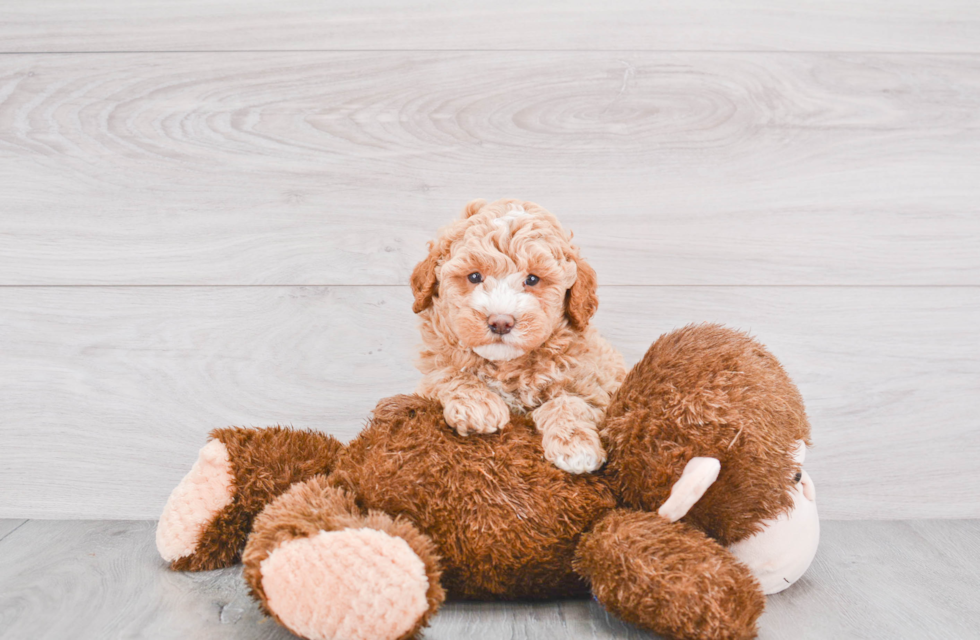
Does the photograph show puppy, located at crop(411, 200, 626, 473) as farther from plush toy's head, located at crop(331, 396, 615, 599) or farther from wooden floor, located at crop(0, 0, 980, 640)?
wooden floor, located at crop(0, 0, 980, 640)

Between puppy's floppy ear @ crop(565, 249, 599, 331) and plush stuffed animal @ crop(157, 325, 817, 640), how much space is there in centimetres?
8

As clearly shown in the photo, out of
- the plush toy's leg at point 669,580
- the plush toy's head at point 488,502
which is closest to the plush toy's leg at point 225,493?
the plush toy's head at point 488,502

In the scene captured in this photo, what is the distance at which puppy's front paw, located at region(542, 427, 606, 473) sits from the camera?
65 cm

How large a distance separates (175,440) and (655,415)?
2.44ft

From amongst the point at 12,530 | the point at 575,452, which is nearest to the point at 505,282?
the point at 575,452

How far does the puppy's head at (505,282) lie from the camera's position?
0.66 m

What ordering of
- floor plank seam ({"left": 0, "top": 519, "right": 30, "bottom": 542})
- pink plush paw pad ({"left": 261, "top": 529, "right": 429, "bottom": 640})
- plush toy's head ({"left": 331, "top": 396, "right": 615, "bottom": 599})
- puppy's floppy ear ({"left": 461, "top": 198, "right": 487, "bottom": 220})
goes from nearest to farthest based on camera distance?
pink plush paw pad ({"left": 261, "top": 529, "right": 429, "bottom": 640}) < plush toy's head ({"left": 331, "top": 396, "right": 615, "bottom": 599}) < puppy's floppy ear ({"left": 461, "top": 198, "right": 487, "bottom": 220}) < floor plank seam ({"left": 0, "top": 519, "right": 30, "bottom": 542})

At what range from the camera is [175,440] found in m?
1.03

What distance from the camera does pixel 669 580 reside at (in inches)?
22.4

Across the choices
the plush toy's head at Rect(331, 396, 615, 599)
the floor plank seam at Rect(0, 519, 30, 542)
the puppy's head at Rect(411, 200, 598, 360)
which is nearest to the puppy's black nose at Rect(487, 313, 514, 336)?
the puppy's head at Rect(411, 200, 598, 360)

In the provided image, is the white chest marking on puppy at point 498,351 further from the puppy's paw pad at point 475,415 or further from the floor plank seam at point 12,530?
the floor plank seam at point 12,530

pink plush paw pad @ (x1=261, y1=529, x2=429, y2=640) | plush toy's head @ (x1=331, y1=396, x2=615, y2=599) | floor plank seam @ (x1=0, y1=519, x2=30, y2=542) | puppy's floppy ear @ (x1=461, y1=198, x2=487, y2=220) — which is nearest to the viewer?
pink plush paw pad @ (x1=261, y1=529, x2=429, y2=640)

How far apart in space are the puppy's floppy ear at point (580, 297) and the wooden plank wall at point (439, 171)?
0.98 ft

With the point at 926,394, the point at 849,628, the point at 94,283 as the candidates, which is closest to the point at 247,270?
the point at 94,283
